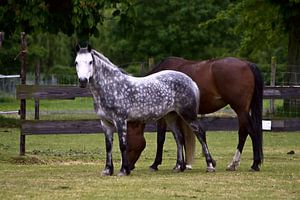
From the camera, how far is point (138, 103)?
41.1 feet

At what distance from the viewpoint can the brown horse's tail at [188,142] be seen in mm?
13773

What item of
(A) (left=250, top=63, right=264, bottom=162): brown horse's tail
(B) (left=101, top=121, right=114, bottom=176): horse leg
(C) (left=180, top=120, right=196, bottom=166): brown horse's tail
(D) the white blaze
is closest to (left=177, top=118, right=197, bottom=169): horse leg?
(C) (left=180, top=120, right=196, bottom=166): brown horse's tail

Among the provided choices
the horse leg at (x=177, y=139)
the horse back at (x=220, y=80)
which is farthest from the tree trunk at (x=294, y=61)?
the horse leg at (x=177, y=139)

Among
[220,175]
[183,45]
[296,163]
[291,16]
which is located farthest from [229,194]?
[183,45]

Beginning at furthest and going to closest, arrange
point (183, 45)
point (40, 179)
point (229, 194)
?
point (183, 45) < point (40, 179) < point (229, 194)

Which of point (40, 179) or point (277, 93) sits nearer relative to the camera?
point (40, 179)

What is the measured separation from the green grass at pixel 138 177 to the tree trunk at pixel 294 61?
6.87m

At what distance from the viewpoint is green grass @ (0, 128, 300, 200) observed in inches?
404

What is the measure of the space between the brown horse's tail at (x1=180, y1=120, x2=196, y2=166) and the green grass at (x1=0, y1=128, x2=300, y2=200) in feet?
0.99

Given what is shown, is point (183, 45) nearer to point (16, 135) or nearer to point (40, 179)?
point (16, 135)

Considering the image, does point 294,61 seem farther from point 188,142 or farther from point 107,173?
point 107,173

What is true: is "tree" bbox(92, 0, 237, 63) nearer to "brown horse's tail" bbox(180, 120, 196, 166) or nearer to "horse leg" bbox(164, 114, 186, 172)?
"brown horse's tail" bbox(180, 120, 196, 166)

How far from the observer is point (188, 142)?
13.9m

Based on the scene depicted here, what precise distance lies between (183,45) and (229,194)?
41.9m
